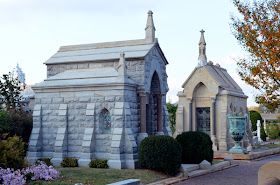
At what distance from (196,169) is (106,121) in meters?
4.05

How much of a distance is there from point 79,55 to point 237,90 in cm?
1299

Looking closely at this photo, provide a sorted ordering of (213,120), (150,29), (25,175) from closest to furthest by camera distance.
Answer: (25,175)
(150,29)
(213,120)

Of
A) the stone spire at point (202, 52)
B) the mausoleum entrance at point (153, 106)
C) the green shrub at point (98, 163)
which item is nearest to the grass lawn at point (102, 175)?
the green shrub at point (98, 163)

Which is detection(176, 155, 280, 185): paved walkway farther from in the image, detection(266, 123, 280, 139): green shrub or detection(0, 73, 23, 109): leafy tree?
detection(266, 123, 280, 139): green shrub

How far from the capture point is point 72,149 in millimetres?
15594

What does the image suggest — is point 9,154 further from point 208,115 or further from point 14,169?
point 208,115

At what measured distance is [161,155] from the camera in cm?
1334

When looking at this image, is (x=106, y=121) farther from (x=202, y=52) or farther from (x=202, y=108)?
(x=202, y=52)

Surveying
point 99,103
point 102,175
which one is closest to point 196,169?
point 102,175

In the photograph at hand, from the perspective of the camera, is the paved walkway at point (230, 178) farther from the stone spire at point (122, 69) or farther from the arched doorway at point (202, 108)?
the arched doorway at point (202, 108)

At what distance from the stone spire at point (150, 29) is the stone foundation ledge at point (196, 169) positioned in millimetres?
5602

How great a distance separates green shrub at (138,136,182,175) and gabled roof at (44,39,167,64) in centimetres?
384

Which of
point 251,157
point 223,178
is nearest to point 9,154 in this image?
point 223,178

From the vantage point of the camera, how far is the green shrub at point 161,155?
1323 cm
